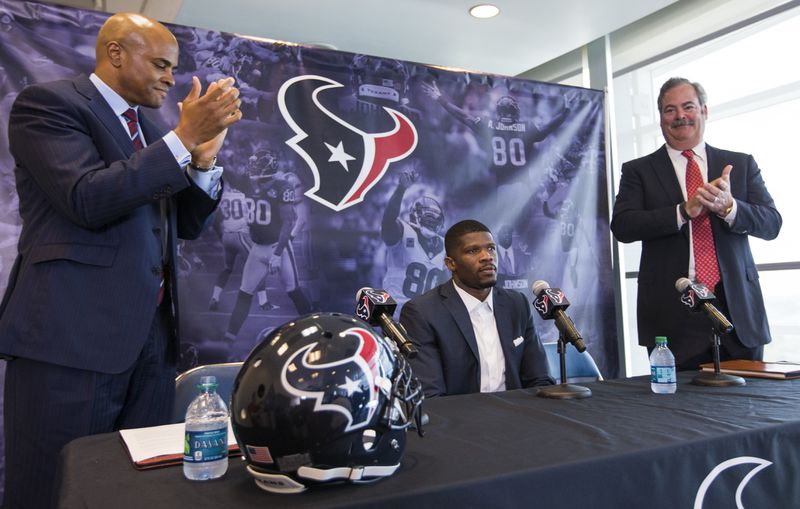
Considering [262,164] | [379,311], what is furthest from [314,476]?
[262,164]

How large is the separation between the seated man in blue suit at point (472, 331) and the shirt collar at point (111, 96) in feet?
4.39

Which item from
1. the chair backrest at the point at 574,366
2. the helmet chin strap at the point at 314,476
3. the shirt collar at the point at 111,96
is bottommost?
the chair backrest at the point at 574,366

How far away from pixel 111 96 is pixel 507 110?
2.91 metres

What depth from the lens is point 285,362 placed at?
993 mm

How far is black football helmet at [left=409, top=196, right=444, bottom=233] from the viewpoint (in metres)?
3.82

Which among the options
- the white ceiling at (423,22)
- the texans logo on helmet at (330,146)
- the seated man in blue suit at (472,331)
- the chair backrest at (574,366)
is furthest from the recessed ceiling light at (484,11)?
the chair backrest at (574,366)

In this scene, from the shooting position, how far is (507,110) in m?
4.24

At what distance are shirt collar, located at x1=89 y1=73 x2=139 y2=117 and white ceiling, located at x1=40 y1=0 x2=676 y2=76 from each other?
2572mm

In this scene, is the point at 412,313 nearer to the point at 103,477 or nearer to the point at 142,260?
the point at 142,260

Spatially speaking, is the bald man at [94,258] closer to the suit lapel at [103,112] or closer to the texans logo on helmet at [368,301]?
the suit lapel at [103,112]

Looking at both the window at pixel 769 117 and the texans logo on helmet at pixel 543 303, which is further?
the window at pixel 769 117

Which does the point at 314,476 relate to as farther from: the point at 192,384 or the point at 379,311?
the point at 192,384

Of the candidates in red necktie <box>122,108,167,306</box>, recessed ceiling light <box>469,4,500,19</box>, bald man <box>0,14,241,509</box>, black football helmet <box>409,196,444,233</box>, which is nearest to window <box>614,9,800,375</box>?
recessed ceiling light <box>469,4,500,19</box>

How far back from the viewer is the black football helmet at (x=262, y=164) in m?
3.39
